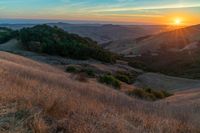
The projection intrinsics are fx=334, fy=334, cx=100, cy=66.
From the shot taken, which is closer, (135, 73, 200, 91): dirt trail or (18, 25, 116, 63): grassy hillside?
(135, 73, 200, 91): dirt trail

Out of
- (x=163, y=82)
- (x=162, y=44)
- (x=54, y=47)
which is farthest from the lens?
(x=162, y=44)

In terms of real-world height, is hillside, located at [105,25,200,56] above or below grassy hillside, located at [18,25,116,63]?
below

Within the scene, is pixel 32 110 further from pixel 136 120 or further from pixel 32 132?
pixel 136 120

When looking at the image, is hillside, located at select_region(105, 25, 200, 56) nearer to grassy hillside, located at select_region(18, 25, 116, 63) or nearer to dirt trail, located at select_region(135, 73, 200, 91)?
grassy hillside, located at select_region(18, 25, 116, 63)

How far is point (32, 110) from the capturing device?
20.1 ft

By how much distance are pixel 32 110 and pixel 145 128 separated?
2.13 metres

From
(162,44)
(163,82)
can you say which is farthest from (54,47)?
(162,44)

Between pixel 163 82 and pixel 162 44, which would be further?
pixel 162 44

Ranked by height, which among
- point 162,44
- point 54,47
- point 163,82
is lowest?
point 162,44

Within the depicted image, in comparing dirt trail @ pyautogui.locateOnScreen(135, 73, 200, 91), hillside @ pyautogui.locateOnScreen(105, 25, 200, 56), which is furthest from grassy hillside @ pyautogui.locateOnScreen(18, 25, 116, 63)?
hillside @ pyautogui.locateOnScreen(105, 25, 200, 56)

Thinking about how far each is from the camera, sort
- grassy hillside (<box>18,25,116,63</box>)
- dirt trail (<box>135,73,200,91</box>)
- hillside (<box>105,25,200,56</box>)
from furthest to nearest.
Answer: hillside (<box>105,25,200,56</box>)
grassy hillside (<box>18,25,116,63</box>)
dirt trail (<box>135,73,200,91</box>)

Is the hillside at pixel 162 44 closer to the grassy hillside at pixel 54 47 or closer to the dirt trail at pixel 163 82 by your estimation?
the grassy hillside at pixel 54 47

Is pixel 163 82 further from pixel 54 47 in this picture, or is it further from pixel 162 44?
pixel 162 44

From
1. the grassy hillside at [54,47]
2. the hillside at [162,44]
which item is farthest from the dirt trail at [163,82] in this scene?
the hillside at [162,44]
